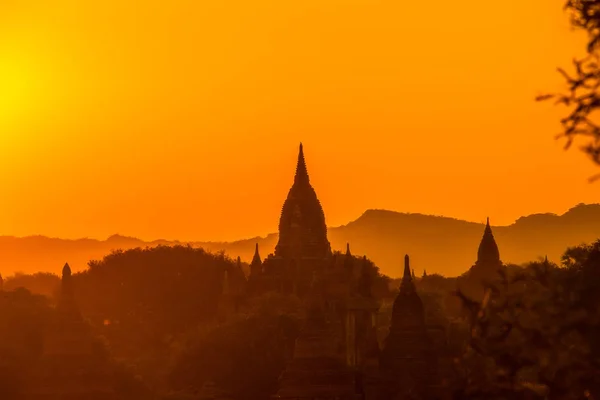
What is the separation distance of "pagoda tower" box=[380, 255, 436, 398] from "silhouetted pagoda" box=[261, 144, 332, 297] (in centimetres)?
4105

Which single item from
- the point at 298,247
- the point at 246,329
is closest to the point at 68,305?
the point at 246,329

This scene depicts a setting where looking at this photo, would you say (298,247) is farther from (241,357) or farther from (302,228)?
(241,357)

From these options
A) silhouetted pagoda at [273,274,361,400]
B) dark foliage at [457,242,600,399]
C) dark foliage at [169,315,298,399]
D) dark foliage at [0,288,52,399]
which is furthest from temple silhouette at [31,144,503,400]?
dark foliage at [457,242,600,399]

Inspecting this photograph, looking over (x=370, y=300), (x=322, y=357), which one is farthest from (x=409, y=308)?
(x=370, y=300)

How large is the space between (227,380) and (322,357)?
1026 inches

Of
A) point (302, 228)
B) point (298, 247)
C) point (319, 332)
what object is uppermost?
point (302, 228)

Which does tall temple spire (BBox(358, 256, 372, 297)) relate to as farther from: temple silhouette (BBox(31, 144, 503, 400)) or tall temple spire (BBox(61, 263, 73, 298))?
tall temple spire (BBox(61, 263, 73, 298))

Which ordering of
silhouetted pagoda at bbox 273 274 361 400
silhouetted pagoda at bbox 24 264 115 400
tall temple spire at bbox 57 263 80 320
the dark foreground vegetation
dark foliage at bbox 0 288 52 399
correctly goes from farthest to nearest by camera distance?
1. tall temple spire at bbox 57 263 80 320
2. dark foliage at bbox 0 288 52 399
3. silhouetted pagoda at bbox 24 264 115 400
4. silhouetted pagoda at bbox 273 274 361 400
5. the dark foreground vegetation

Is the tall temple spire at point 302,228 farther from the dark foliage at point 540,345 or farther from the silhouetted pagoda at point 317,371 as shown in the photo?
the dark foliage at point 540,345

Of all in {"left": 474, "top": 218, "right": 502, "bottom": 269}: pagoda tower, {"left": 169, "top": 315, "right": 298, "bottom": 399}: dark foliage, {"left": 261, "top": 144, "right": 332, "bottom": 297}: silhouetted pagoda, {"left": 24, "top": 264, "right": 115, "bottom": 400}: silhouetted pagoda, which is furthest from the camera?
{"left": 474, "top": 218, "right": 502, "bottom": 269}: pagoda tower

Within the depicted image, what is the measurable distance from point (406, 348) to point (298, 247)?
151 ft

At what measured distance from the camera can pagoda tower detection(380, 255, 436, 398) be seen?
62.7 m

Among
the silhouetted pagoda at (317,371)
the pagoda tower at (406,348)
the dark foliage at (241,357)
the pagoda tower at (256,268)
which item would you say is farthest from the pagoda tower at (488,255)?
the silhouetted pagoda at (317,371)

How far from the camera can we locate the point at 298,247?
367 feet
